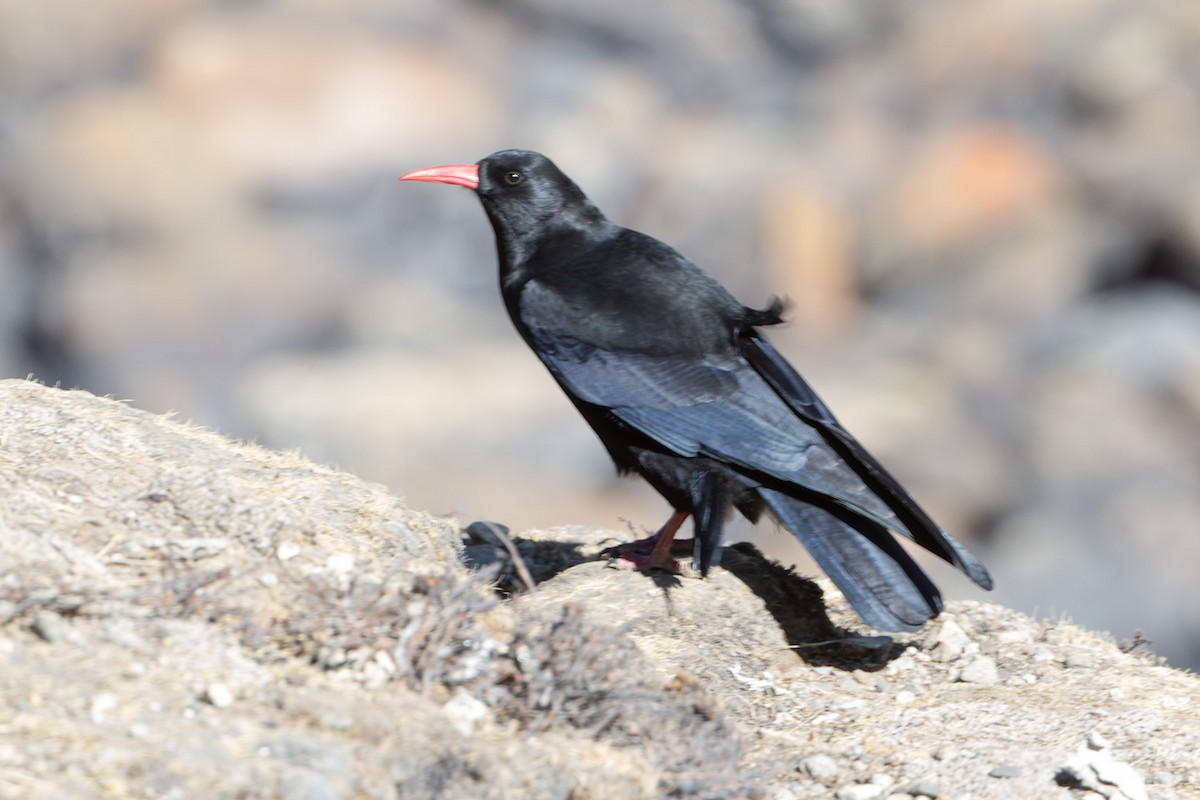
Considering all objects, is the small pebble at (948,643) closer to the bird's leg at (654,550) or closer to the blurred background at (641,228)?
the bird's leg at (654,550)

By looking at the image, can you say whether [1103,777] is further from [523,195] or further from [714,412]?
[523,195]

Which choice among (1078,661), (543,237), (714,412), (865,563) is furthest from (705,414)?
(1078,661)

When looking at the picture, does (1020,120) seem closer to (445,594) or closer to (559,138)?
(559,138)

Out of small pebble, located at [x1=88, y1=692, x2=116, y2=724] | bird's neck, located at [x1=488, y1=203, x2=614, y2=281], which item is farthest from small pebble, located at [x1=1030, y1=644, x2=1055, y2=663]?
small pebble, located at [x1=88, y1=692, x2=116, y2=724]

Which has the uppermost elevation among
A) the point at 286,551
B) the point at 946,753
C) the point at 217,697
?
the point at 946,753

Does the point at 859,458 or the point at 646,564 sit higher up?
the point at 859,458

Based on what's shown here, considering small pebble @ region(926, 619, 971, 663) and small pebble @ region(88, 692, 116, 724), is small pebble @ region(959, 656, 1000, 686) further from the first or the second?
small pebble @ region(88, 692, 116, 724)

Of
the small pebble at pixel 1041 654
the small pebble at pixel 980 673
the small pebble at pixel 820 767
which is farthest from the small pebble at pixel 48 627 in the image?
the small pebble at pixel 1041 654

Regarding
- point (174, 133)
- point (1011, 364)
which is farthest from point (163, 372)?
point (1011, 364)
